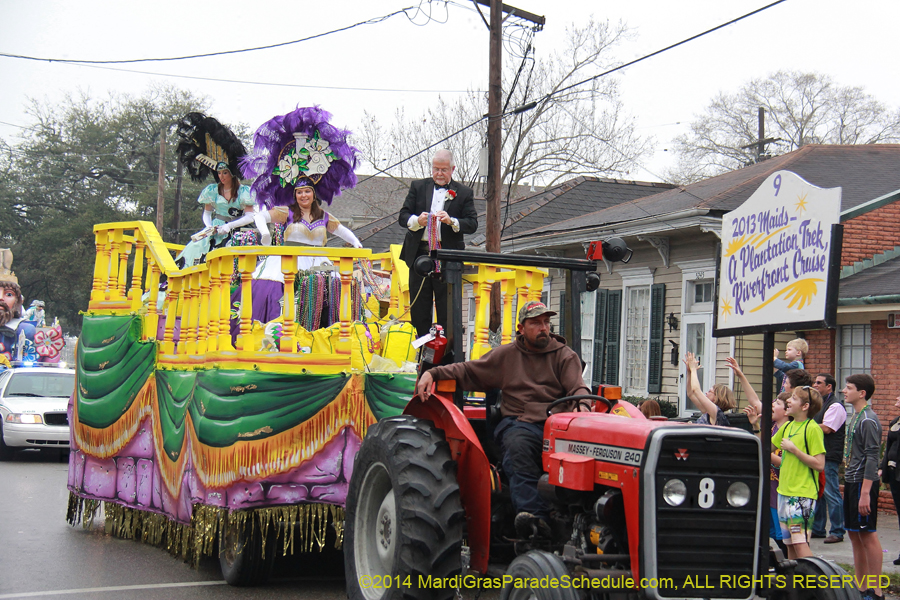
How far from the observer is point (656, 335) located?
17.5 metres

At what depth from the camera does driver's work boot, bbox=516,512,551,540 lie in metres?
4.93

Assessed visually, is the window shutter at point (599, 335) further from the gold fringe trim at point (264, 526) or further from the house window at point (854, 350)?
the gold fringe trim at point (264, 526)

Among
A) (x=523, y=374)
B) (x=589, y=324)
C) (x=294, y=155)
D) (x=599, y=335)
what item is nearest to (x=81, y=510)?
(x=294, y=155)

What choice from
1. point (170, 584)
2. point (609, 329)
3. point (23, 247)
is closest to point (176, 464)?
point (170, 584)

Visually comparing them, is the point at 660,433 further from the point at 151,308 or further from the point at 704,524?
the point at 151,308

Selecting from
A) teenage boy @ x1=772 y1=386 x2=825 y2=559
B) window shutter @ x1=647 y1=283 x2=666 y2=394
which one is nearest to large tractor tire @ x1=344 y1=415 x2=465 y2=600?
teenage boy @ x1=772 y1=386 x2=825 y2=559

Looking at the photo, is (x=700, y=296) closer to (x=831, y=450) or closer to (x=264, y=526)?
(x=831, y=450)

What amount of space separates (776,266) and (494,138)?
36.3ft

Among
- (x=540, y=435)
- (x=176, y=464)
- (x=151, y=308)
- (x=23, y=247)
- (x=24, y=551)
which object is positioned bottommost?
(x=24, y=551)

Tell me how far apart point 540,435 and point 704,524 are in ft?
3.69

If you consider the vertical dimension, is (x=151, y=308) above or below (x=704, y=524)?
above

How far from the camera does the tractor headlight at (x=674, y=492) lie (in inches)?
171

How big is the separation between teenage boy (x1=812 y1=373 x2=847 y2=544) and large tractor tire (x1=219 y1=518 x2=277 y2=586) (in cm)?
524

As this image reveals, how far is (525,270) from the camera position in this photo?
7.70 meters
